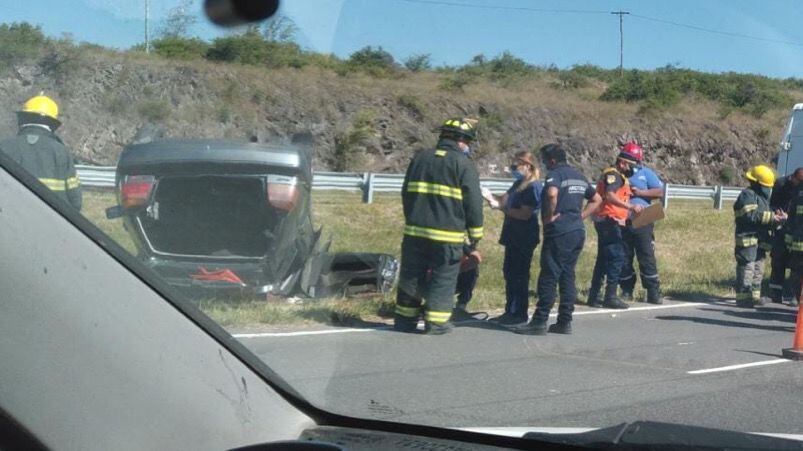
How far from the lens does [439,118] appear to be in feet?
16.9

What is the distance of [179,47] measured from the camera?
8.98ft

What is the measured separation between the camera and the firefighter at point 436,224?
815 centimetres

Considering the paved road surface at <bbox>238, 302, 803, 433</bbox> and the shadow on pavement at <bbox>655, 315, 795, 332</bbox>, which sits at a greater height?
the paved road surface at <bbox>238, 302, 803, 433</bbox>

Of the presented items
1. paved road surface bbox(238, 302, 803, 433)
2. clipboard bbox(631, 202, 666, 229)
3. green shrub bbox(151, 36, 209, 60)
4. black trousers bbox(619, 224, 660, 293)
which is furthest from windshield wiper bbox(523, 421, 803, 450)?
black trousers bbox(619, 224, 660, 293)

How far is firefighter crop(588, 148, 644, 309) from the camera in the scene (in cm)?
1209

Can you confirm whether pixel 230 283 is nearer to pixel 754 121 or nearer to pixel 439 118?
pixel 754 121

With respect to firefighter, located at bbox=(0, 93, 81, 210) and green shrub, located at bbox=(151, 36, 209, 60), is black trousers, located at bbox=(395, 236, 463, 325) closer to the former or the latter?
green shrub, located at bbox=(151, 36, 209, 60)

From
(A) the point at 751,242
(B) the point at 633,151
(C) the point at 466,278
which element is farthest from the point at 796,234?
(B) the point at 633,151

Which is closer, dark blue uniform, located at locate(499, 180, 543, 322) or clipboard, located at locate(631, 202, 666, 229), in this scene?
dark blue uniform, located at locate(499, 180, 543, 322)

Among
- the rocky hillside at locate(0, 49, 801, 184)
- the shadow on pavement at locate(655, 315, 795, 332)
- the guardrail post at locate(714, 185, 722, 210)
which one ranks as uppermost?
the rocky hillside at locate(0, 49, 801, 184)

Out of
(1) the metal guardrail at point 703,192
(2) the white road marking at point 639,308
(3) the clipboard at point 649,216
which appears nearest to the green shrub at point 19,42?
(1) the metal guardrail at point 703,192

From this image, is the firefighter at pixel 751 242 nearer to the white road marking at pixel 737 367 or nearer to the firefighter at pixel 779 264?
the firefighter at pixel 779 264

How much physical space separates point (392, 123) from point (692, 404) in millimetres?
2305

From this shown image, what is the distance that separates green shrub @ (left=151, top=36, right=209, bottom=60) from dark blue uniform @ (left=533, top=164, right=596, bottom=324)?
263 inches
